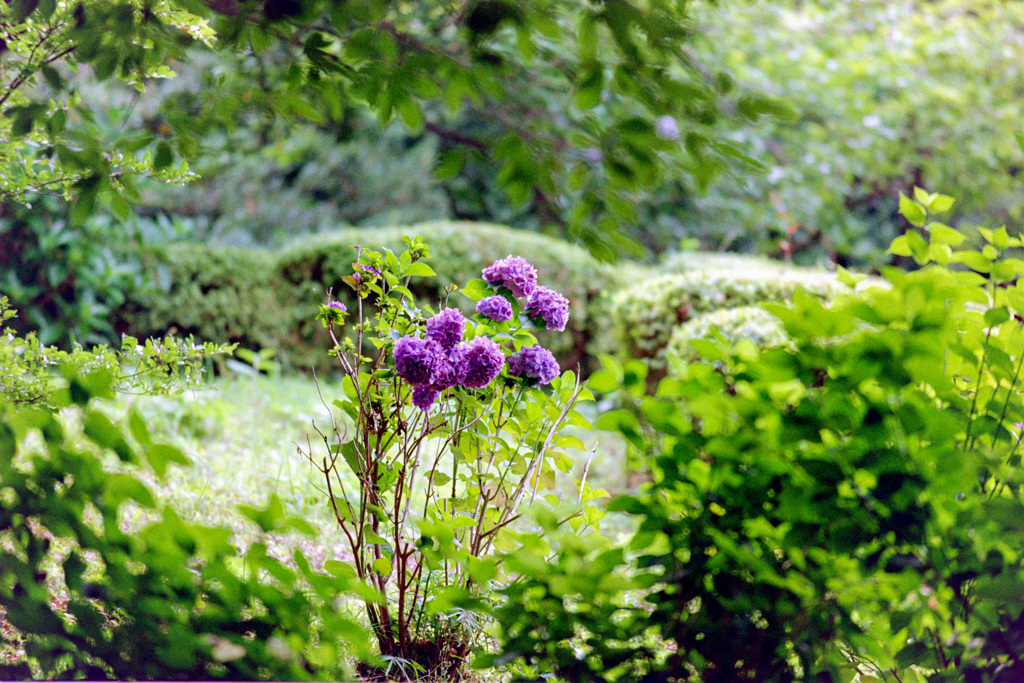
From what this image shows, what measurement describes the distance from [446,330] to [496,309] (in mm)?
135

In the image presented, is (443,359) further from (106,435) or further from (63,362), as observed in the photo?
(63,362)

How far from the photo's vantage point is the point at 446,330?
109cm

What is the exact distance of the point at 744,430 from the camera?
32.1 inches

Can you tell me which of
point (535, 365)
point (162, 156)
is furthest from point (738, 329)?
point (162, 156)

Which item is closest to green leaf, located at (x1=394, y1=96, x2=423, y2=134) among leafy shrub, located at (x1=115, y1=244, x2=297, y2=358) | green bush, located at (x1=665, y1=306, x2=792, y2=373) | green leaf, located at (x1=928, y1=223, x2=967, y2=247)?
green leaf, located at (x1=928, y1=223, x2=967, y2=247)

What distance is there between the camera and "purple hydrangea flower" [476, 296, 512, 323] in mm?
1193

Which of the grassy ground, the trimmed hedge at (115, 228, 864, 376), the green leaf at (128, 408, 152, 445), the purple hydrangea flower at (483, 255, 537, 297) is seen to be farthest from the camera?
the trimmed hedge at (115, 228, 864, 376)

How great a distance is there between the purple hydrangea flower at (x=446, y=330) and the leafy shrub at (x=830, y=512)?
338 mm

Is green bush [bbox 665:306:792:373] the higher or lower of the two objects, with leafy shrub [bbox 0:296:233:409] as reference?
lower

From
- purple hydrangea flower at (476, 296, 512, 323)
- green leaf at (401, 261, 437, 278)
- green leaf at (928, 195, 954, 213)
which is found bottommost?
purple hydrangea flower at (476, 296, 512, 323)

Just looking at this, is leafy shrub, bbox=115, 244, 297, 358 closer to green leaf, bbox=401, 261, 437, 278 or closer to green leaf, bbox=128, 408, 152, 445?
green leaf, bbox=401, 261, 437, 278

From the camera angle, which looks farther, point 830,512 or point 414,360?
point 414,360

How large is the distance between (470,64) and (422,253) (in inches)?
13.8

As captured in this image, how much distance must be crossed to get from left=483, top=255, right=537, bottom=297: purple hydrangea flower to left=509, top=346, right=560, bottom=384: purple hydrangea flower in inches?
5.1
